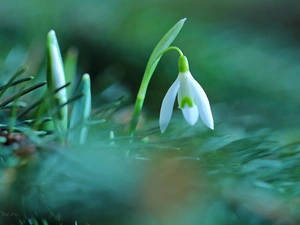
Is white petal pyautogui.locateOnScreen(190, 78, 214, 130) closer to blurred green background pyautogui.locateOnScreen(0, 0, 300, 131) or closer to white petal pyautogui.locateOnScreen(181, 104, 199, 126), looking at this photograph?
white petal pyautogui.locateOnScreen(181, 104, 199, 126)

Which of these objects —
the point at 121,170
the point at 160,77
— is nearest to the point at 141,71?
the point at 160,77

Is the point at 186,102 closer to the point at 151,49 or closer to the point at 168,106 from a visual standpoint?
the point at 168,106

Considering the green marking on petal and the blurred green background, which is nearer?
the green marking on petal

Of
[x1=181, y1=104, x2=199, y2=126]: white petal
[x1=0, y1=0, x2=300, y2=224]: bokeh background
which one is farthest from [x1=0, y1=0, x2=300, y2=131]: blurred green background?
[x1=181, y1=104, x2=199, y2=126]: white petal

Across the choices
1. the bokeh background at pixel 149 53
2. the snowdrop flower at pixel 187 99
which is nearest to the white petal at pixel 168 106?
the snowdrop flower at pixel 187 99

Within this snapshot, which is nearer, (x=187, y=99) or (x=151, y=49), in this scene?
(x=187, y=99)

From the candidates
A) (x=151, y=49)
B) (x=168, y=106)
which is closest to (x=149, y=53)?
(x=151, y=49)

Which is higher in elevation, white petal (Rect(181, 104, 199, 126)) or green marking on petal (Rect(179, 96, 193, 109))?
green marking on petal (Rect(179, 96, 193, 109))

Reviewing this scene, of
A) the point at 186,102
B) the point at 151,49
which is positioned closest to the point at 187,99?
the point at 186,102

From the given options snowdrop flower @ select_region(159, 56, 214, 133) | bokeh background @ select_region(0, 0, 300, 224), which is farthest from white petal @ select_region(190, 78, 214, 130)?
bokeh background @ select_region(0, 0, 300, 224)
